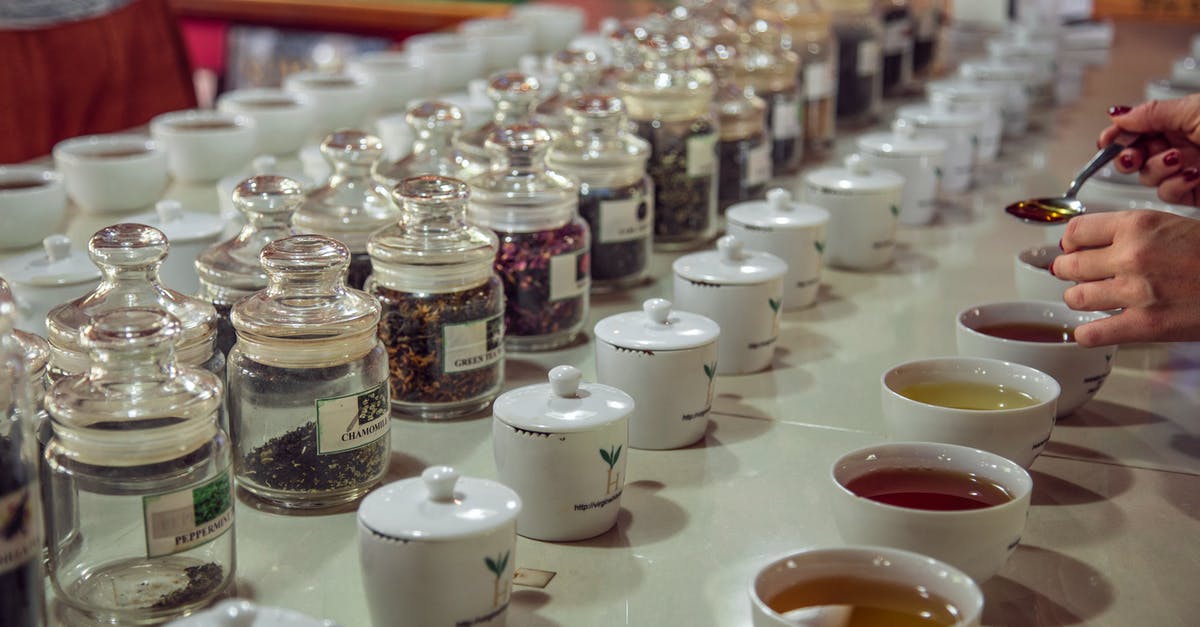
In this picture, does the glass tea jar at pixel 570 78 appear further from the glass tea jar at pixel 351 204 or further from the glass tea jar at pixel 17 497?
the glass tea jar at pixel 17 497

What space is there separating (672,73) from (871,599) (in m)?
1.11

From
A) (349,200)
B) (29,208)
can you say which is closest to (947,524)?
(349,200)

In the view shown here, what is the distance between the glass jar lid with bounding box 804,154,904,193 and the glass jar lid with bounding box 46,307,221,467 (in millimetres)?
1105

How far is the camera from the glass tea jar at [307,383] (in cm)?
106

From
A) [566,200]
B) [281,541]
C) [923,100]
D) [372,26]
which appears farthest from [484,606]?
[372,26]

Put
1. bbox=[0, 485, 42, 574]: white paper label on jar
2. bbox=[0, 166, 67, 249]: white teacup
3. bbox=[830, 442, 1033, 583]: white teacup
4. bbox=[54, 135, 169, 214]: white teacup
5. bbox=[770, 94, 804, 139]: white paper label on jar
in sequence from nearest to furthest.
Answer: bbox=[0, 485, 42, 574]: white paper label on jar, bbox=[830, 442, 1033, 583]: white teacup, bbox=[0, 166, 67, 249]: white teacup, bbox=[54, 135, 169, 214]: white teacup, bbox=[770, 94, 804, 139]: white paper label on jar

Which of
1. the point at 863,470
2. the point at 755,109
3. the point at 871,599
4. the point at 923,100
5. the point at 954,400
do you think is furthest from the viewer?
the point at 923,100

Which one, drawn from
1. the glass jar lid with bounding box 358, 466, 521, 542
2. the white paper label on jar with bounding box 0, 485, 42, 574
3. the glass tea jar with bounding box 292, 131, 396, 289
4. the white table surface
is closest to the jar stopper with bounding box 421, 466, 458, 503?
the glass jar lid with bounding box 358, 466, 521, 542

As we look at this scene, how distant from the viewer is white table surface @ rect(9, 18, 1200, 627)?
99 centimetres

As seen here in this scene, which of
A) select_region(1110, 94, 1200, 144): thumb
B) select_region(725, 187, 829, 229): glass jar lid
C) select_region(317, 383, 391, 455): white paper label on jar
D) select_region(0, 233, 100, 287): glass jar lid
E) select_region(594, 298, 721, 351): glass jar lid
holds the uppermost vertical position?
select_region(1110, 94, 1200, 144): thumb

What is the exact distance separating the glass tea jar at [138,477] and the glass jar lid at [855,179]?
108cm

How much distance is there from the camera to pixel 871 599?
87 centimetres

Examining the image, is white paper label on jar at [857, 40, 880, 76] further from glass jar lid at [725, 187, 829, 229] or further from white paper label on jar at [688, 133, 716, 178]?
glass jar lid at [725, 187, 829, 229]

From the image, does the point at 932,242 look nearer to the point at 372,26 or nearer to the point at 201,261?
the point at 201,261
